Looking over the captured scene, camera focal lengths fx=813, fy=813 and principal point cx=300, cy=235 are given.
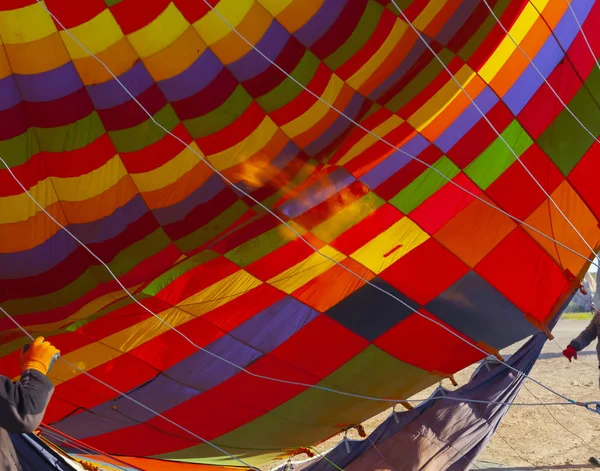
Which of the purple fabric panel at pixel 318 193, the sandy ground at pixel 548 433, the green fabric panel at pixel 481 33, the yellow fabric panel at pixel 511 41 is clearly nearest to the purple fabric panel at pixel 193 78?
the purple fabric panel at pixel 318 193

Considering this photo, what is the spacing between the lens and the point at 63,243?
14.8ft

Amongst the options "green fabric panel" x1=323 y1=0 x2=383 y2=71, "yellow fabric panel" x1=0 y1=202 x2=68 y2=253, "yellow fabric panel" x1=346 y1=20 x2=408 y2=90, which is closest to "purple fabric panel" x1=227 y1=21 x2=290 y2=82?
"green fabric panel" x1=323 y1=0 x2=383 y2=71

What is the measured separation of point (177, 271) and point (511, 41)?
2.06 m

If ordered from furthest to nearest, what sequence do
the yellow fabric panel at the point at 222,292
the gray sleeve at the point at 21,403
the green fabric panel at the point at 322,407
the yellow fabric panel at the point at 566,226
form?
the yellow fabric panel at the point at 566,226 → the green fabric panel at the point at 322,407 → the yellow fabric panel at the point at 222,292 → the gray sleeve at the point at 21,403

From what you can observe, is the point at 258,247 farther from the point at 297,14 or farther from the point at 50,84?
the point at 50,84

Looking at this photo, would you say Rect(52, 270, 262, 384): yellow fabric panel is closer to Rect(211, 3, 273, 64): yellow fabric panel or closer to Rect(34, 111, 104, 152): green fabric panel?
Rect(34, 111, 104, 152): green fabric panel

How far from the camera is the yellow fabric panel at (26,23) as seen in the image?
13.7 feet

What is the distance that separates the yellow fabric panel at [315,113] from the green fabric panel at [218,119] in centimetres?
29

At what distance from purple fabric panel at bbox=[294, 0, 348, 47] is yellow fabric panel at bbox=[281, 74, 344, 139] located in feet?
0.77

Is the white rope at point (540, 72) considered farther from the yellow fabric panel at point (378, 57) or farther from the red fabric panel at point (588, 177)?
the yellow fabric panel at point (378, 57)

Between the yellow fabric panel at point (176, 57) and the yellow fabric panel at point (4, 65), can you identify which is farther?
the yellow fabric panel at point (176, 57)

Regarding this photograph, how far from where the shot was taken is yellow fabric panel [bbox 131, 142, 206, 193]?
4543 mm

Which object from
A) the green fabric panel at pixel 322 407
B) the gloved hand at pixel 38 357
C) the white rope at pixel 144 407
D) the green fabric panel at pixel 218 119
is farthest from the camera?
the green fabric panel at pixel 218 119

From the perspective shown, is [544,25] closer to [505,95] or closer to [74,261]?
[505,95]
